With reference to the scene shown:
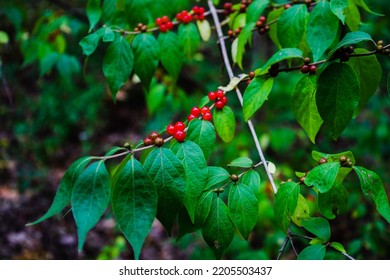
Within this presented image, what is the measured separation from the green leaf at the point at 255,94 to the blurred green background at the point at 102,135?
549mm

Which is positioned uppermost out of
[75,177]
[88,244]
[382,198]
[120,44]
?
[120,44]

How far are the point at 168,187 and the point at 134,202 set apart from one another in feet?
0.35

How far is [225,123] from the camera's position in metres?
1.24

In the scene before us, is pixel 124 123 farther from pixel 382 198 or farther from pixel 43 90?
pixel 382 198

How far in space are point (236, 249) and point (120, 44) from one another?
8.36 ft

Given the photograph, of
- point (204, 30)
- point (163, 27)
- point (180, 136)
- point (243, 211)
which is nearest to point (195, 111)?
point (180, 136)

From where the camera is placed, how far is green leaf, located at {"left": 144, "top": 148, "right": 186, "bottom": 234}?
97 cm

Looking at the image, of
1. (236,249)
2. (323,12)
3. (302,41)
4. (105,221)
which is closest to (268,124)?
(236,249)

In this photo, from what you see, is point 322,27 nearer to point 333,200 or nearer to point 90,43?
point 333,200

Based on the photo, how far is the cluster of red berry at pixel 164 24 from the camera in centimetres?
157

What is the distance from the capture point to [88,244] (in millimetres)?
4523

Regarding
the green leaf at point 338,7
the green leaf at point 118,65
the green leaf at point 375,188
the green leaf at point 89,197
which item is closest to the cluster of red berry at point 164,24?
the green leaf at point 118,65

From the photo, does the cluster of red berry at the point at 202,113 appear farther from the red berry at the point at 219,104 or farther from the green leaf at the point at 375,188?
the green leaf at the point at 375,188

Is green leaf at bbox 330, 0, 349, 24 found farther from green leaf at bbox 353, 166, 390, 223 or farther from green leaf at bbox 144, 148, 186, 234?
green leaf at bbox 144, 148, 186, 234
